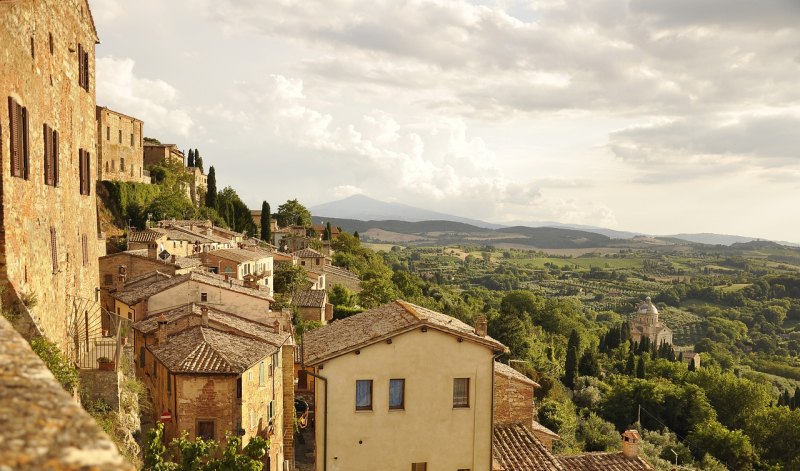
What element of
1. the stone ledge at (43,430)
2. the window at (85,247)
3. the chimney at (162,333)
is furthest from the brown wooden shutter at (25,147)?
the chimney at (162,333)

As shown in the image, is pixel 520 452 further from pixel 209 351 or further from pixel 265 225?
pixel 265 225

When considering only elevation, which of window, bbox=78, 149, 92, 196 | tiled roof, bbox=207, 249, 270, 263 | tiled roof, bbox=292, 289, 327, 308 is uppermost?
window, bbox=78, 149, 92, 196

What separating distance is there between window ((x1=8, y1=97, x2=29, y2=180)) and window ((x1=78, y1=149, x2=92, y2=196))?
5907mm

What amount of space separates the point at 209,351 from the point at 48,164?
10.9 meters

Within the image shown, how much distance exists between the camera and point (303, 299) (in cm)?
4969

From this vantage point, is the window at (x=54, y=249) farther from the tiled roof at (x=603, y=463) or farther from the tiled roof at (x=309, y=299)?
the tiled roof at (x=309, y=299)

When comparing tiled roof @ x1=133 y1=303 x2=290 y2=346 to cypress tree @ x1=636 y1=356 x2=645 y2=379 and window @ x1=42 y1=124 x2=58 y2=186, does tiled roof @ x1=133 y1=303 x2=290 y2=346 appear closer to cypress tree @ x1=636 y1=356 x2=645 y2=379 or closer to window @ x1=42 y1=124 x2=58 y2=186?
window @ x1=42 y1=124 x2=58 y2=186

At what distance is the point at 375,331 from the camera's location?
18.1 metres

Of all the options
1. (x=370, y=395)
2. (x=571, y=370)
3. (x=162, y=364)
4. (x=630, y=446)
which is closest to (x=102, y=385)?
(x=370, y=395)

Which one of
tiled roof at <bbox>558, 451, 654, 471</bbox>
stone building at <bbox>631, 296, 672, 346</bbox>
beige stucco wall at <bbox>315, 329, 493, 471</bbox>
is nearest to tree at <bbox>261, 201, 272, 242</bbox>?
tiled roof at <bbox>558, 451, 654, 471</bbox>

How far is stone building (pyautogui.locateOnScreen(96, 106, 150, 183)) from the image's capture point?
2766 inches

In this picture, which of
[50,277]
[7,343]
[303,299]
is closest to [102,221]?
[303,299]

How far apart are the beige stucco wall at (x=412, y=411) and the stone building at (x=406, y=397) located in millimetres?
29

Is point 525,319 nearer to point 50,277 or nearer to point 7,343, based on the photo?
point 50,277
